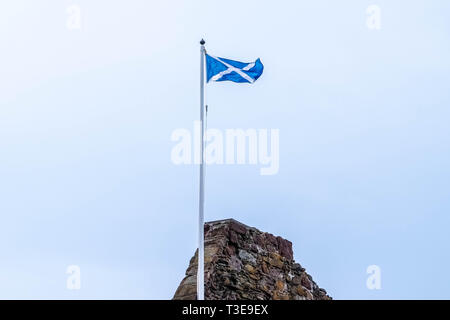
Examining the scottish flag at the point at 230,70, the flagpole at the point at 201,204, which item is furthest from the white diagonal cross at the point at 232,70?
the flagpole at the point at 201,204

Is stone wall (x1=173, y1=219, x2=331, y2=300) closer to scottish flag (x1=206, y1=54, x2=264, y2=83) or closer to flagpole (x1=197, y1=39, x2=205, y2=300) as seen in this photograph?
flagpole (x1=197, y1=39, x2=205, y2=300)

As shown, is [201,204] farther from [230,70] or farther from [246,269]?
[230,70]

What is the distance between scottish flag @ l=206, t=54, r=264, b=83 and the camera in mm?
26281

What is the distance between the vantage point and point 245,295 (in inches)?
901

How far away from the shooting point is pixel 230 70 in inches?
1039

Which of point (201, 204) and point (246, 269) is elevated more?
point (201, 204)

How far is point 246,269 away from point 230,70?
6.14m

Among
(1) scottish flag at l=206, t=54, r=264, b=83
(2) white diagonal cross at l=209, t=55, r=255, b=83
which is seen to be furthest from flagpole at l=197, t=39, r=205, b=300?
(2) white diagonal cross at l=209, t=55, r=255, b=83

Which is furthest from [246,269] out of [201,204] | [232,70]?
[232,70]

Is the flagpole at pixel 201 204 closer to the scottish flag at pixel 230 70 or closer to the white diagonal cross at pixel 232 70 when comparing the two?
the scottish flag at pixel 230 70

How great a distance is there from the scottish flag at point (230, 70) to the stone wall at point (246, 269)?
4.46m

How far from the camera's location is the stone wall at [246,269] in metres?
23.0
